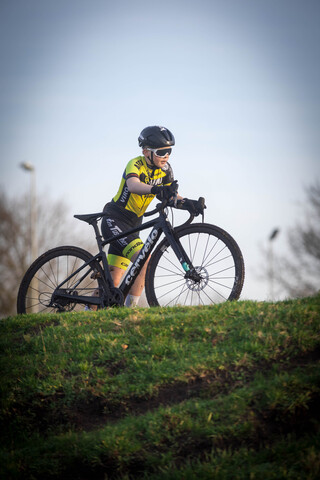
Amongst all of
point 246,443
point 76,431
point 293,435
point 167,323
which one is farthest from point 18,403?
point 293,435

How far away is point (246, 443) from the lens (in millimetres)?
3693

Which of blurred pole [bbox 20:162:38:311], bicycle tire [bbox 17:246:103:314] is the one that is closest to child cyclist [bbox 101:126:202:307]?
bicycle tire [bbox 17:246:103:314]

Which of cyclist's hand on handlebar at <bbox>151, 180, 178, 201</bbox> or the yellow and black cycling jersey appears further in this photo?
the yellow and black cycling jersey

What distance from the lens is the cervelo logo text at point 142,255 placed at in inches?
270

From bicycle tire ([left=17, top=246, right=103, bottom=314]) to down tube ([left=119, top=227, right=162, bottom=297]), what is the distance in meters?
0.40

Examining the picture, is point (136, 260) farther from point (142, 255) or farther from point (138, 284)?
point (138, 284)

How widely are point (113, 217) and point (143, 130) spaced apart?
1.40 m

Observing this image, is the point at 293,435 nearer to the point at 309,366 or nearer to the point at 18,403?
the point at 309,366

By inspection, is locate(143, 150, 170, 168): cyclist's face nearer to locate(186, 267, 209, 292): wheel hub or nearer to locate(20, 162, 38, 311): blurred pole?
locate(186, 267, 209, 292): wheel hub

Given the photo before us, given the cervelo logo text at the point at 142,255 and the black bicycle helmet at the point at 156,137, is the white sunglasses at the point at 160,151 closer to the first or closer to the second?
the black bicycle helmet at the point at 156,137

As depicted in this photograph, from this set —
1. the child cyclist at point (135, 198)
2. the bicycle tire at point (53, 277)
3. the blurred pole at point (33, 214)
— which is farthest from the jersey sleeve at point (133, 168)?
the blurred pole at point (33, 214)

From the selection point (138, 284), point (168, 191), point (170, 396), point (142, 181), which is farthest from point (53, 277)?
point (170, 396)

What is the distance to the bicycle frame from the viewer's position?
6.57 meters

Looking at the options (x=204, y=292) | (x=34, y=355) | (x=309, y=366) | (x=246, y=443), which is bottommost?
(x=246, y=443)
